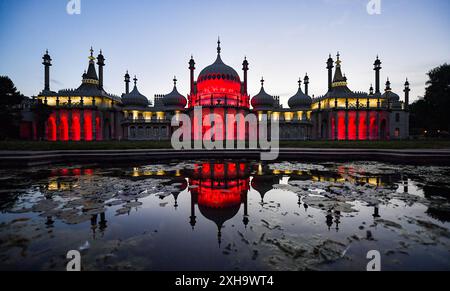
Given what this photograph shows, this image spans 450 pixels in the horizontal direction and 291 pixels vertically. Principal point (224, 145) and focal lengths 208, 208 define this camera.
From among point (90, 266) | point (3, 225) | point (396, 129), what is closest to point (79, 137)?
point (3, 225)

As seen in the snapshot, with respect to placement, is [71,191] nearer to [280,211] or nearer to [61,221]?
[61,221]

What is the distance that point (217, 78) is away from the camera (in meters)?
43.5

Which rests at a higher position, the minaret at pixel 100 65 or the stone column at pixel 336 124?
the minaret at pixel 100 65

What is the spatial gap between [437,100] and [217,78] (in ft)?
127

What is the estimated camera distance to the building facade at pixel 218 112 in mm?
41975

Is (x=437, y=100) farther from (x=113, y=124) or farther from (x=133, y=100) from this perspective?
(x=113, y=124)

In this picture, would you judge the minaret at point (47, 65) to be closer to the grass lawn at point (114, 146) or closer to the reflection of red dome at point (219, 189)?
the grass lawn at point (114, 146)

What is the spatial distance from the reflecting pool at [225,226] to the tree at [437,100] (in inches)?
1581

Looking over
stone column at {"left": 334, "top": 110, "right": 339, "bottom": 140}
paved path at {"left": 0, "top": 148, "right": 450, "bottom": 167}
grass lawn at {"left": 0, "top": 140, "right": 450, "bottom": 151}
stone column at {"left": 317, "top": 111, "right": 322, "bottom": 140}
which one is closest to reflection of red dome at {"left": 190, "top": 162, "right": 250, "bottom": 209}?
paved path at {"left": 0, "top": 148, "right": 450, "bottom": 167}

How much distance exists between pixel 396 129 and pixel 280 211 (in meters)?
62.6

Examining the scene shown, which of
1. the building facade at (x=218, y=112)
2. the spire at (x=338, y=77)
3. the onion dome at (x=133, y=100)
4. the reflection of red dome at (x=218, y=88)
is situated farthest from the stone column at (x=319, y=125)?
the onion dome at (x=133, y=100)

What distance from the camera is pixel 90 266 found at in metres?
2.82

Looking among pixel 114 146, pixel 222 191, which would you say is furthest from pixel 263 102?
pixel 222 191

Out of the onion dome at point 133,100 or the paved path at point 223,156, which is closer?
the paved path at point 223,156
